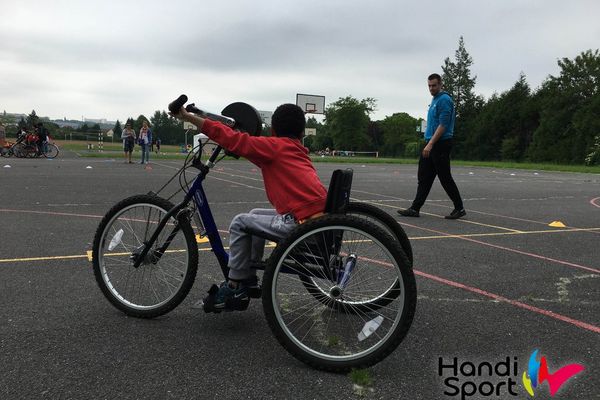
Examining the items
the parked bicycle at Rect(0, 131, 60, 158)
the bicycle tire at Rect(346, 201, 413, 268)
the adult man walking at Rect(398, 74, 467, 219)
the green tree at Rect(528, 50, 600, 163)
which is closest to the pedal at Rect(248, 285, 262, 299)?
the bicycle tire at Rect(346, 201, 413, 268)

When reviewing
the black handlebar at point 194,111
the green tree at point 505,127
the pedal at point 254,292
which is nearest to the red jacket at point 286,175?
the black handlebar at point 194,111

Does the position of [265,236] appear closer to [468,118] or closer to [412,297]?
[412,297]

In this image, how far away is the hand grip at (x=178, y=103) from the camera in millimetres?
2652

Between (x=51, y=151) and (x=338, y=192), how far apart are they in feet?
88.9

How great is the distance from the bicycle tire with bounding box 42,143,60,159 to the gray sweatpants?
2524 centimetres

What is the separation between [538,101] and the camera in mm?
69562

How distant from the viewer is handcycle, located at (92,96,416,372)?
8.20 feet

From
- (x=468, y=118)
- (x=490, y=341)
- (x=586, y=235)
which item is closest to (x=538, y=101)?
(x=468, y=118)

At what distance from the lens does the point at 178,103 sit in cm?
266

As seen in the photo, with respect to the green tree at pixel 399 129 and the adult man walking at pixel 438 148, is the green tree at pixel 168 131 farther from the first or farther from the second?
the adult man walking at pixel 438 148

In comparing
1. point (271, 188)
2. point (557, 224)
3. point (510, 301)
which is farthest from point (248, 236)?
point (557, 224)

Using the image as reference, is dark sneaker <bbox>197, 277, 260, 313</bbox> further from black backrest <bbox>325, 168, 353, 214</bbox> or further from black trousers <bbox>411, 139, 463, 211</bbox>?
black trousers <bbox>411, 139, 463, 211</bbox>

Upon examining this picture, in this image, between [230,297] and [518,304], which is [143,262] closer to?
[230,297]

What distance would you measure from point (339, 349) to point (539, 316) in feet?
4.99
